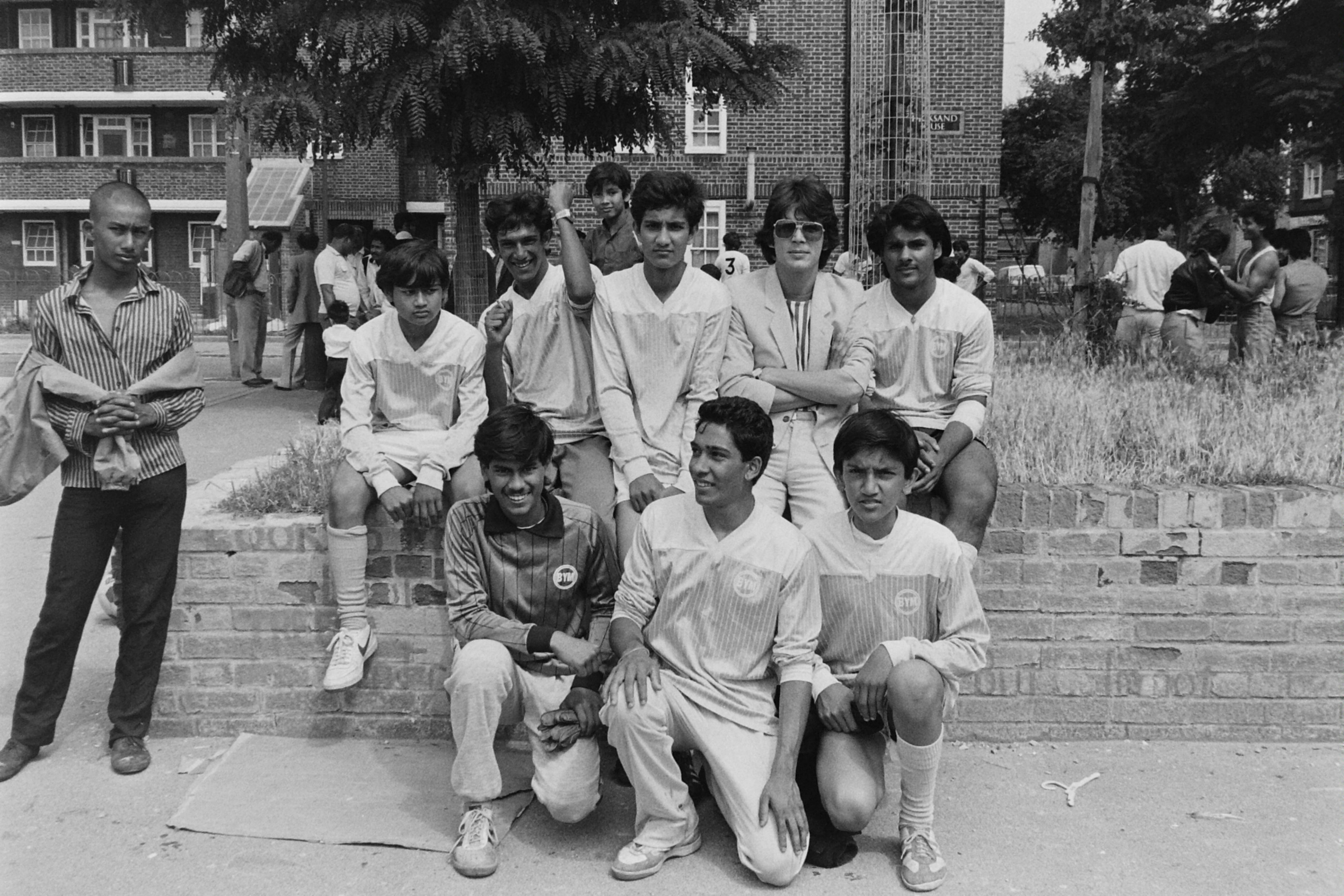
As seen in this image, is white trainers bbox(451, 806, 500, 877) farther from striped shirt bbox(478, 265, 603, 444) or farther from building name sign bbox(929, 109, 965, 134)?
building name sign bbox(929, 109, 965, 134)

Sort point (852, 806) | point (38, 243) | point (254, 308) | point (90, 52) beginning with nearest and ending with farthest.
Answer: point (852, 806) → point (254, 308) → point (90, 52) → point (38, 243)

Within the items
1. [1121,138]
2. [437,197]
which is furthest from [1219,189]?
[437,197]

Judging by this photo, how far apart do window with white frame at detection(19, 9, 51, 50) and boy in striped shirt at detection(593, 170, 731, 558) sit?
1579 inches

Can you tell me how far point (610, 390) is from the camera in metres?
4.62

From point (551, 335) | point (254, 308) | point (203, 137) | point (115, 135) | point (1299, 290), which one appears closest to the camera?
point (551, 335)

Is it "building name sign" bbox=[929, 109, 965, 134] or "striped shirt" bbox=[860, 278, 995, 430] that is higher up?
"building name sign" bbox=[929, 109, 965, 134]

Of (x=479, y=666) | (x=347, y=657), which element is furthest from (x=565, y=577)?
(x=347, y=657)

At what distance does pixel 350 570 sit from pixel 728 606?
1.55 metres

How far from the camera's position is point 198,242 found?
36.4 m

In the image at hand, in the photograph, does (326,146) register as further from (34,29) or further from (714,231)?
(34,29)

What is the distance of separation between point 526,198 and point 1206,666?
10.5 ft

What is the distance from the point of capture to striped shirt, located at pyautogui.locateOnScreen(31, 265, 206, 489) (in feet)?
14.4

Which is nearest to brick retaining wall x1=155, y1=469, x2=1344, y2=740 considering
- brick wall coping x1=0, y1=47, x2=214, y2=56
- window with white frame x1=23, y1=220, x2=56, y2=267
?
brick wall coping x1=0, y1=47, x2=214, y2=56

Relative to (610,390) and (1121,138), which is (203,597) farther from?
(1121,138)
